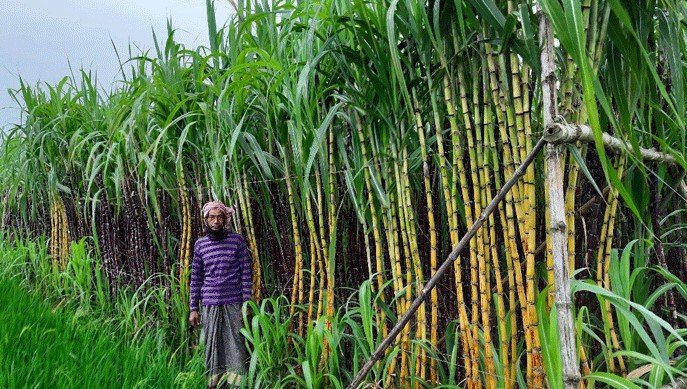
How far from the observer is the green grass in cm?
197

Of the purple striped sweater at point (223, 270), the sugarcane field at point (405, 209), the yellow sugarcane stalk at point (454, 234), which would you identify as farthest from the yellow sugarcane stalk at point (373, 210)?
the purple striped sweater at point (223, 270)

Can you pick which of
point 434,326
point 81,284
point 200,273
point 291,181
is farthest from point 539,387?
point 81,284

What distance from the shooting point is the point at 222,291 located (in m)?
2.35

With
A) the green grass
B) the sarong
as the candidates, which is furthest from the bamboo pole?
the sarong

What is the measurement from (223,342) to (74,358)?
543 mm

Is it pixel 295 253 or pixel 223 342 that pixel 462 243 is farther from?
pixel 223 342

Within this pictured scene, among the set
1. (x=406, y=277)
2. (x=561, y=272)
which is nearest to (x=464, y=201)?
(x=406, y=277)

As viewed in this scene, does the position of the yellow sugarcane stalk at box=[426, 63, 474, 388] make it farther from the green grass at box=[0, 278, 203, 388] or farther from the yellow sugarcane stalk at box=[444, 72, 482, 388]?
the green grass at box=[0, 278, 203, 388]

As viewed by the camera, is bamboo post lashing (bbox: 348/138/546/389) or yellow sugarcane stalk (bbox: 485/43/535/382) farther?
yellow sugarcane stalk (bbox: 485/43/535/382)

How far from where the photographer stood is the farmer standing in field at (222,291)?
2312mm

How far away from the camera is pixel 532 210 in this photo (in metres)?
1.27

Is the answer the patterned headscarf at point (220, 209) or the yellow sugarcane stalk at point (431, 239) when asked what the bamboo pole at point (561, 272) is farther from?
the patterned headscarf at point (220, 209)

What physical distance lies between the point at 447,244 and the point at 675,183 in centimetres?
63

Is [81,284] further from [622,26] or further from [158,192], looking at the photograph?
[622,26]
